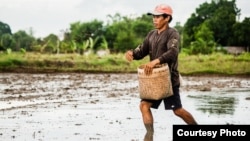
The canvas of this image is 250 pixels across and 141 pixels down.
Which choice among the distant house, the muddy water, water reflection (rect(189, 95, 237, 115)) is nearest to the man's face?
the muddy water

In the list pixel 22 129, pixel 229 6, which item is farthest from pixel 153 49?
pixel 229 6

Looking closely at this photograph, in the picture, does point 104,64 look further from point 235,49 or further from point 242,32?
point 235,49

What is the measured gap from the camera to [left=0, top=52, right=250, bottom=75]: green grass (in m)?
34.9

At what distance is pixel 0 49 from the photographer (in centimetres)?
5281

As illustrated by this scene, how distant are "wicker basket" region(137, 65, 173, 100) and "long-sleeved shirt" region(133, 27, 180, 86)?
0.45ft

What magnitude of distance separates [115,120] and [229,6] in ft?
276

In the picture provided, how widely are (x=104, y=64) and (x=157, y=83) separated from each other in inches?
1290

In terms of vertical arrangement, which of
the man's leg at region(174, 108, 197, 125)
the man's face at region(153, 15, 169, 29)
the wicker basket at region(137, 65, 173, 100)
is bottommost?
the man's leg at region(174, 108, 197, 125)

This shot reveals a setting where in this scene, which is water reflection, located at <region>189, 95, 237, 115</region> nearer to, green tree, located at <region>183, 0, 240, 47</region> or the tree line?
the tree line

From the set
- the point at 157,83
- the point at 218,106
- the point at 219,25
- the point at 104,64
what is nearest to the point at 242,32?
the point at 219,25

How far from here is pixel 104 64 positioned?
128ft

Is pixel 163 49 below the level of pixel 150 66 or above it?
above

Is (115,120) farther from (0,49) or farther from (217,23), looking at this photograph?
(217,23)

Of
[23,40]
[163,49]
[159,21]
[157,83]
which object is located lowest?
[23,40]
